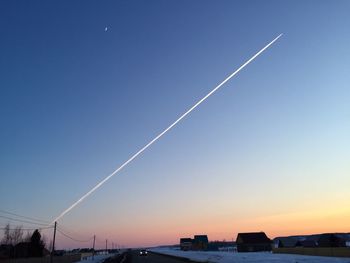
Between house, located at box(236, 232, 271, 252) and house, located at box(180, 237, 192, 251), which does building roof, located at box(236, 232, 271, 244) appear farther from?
house, located at box(180, 237, 192, 251)

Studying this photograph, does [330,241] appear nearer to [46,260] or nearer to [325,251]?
[325,251]

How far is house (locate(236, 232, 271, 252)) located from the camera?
12006cm

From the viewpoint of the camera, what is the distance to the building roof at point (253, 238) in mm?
121250

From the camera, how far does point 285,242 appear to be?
137875 mm

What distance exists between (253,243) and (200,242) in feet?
167

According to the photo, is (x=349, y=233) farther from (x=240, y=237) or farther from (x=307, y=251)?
(x=307, y=251)

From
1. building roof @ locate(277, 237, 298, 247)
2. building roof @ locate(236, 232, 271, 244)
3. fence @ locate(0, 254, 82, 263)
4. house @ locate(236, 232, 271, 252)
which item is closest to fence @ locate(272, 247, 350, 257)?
house @ locate(236, 232, 271, 252)

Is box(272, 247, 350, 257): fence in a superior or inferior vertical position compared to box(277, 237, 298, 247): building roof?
inferior

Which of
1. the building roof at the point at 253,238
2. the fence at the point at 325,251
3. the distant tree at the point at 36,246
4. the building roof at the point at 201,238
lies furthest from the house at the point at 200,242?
the distant tree at the point at 36,246

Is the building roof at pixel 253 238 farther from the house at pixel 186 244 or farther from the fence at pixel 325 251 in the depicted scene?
the house at pixel 186 244

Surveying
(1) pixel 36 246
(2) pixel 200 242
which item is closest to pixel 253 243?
(2) pixel 200 242

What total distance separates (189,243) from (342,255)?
135360mm

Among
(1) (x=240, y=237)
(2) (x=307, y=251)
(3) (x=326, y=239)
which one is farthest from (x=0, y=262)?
(1) (x=240, y=237)

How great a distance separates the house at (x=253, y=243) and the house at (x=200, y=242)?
148 feet
